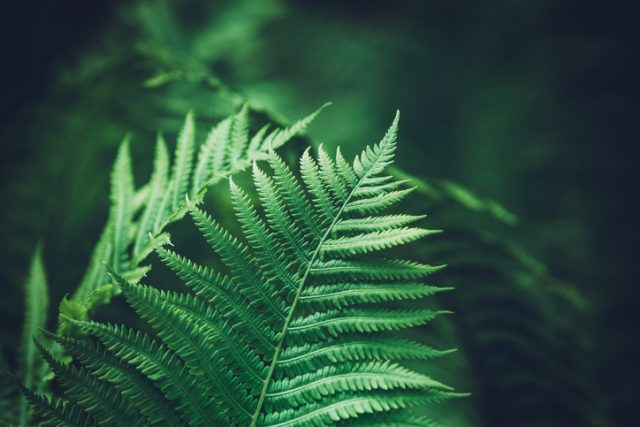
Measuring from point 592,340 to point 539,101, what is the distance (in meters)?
0.85

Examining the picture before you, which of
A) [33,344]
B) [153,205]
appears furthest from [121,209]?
[33,344]

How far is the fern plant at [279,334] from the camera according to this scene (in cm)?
56

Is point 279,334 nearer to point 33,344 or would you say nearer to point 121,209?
point 121,209

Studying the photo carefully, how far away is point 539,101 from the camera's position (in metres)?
1.74

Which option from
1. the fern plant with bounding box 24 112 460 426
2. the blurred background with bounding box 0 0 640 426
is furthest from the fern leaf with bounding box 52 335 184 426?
the blurred background with bounding box 0 0 640 426

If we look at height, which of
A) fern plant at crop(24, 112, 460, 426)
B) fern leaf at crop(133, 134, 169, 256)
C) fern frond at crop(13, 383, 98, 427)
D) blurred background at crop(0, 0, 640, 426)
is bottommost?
fern frond at crop(13, 383, 98, 427)

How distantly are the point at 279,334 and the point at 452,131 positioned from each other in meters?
1.32

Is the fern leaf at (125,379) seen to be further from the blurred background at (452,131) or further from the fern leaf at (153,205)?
the blurred background at (452,131)

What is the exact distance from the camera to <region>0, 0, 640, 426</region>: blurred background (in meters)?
1.07

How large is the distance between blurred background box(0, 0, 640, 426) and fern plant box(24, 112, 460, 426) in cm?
39

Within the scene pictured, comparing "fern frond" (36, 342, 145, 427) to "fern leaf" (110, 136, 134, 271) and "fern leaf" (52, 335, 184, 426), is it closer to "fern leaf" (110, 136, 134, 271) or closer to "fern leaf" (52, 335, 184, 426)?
"fern leaf" (52, 335, 184, 426)

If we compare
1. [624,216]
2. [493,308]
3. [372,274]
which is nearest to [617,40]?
[624,216]

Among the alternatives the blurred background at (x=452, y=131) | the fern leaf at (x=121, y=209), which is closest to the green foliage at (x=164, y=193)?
the fern leaf at (x=121, y=209)

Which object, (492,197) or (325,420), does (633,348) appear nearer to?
(492,197)
